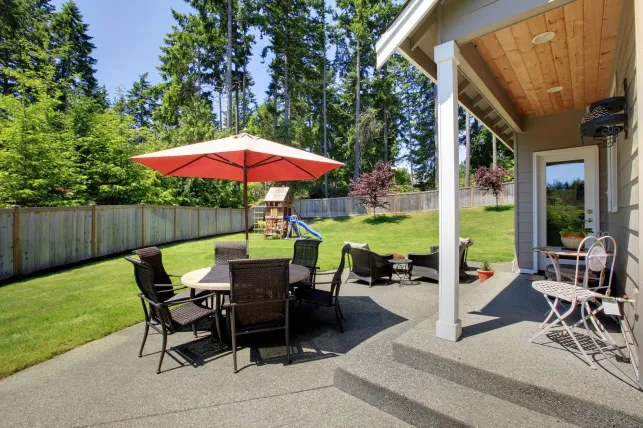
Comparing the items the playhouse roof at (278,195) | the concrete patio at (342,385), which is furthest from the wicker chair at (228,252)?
the playhouse roof at (278,195)

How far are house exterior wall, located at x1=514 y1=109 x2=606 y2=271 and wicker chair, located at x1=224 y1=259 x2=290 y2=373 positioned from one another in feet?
16.4

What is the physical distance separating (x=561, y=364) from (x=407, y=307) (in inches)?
88.9

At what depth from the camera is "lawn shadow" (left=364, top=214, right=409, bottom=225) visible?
1816 cm

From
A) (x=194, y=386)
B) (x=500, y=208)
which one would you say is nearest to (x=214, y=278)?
(x=194, y=386)

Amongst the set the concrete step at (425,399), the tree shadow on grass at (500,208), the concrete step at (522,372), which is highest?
the tree shadow on grass at (500,208)

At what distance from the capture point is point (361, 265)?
227 inches

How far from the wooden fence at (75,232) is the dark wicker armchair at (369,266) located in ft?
22.8

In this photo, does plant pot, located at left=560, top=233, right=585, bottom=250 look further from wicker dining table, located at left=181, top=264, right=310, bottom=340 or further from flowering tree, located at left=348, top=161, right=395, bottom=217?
flowering tree, located at left=348, top=161, right=395, bottom=217

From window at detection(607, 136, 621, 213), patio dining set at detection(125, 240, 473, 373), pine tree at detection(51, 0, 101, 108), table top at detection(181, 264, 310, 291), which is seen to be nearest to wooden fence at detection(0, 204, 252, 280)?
patio dining set at detection(125, 240, 473, 373)

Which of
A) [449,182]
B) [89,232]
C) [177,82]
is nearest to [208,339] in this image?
[449,182]

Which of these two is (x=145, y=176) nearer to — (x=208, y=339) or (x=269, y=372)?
(x=208, y=339)

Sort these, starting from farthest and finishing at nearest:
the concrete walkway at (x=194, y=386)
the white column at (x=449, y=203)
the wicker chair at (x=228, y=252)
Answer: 1. the wicker chair at (x=228, y=252)
2. the white column at (x=449, y=203)
3. the concrete walkway at (x=194, y=386)

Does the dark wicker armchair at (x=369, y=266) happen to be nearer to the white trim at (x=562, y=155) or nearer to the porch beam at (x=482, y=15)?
the white trim at (x=562, y=155)

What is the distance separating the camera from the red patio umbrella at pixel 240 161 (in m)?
3.50
